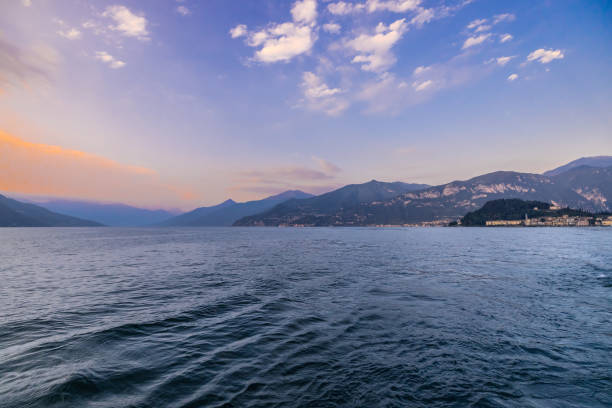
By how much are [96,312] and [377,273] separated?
92.9 ft

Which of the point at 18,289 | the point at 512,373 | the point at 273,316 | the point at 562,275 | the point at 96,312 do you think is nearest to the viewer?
the point at 512,373

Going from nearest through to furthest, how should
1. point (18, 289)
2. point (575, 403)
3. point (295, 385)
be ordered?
1. point (575, 403)
2. point (295, 385)
3. point (18, 289)

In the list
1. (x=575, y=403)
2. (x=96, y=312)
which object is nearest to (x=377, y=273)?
(x=575, y=403)

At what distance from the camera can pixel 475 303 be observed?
1964 cm

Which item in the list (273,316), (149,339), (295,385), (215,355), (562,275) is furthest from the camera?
(562,275)

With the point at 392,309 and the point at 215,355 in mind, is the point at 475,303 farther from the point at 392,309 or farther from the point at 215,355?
the point at 215,355

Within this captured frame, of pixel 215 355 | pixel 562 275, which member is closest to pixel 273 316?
pixel 215 355

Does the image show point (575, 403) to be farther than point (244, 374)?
No

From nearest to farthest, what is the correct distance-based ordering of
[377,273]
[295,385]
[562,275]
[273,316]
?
[295,385]
[273,316]
[562,275]
[377,273]

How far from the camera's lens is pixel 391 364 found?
10.7m

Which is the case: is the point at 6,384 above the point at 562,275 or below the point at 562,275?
above

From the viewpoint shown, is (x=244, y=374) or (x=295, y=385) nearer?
(x=295, y=385)

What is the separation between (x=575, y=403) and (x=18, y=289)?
136 feet

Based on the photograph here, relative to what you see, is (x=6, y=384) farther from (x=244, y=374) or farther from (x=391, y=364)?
(x=391, y=364)
